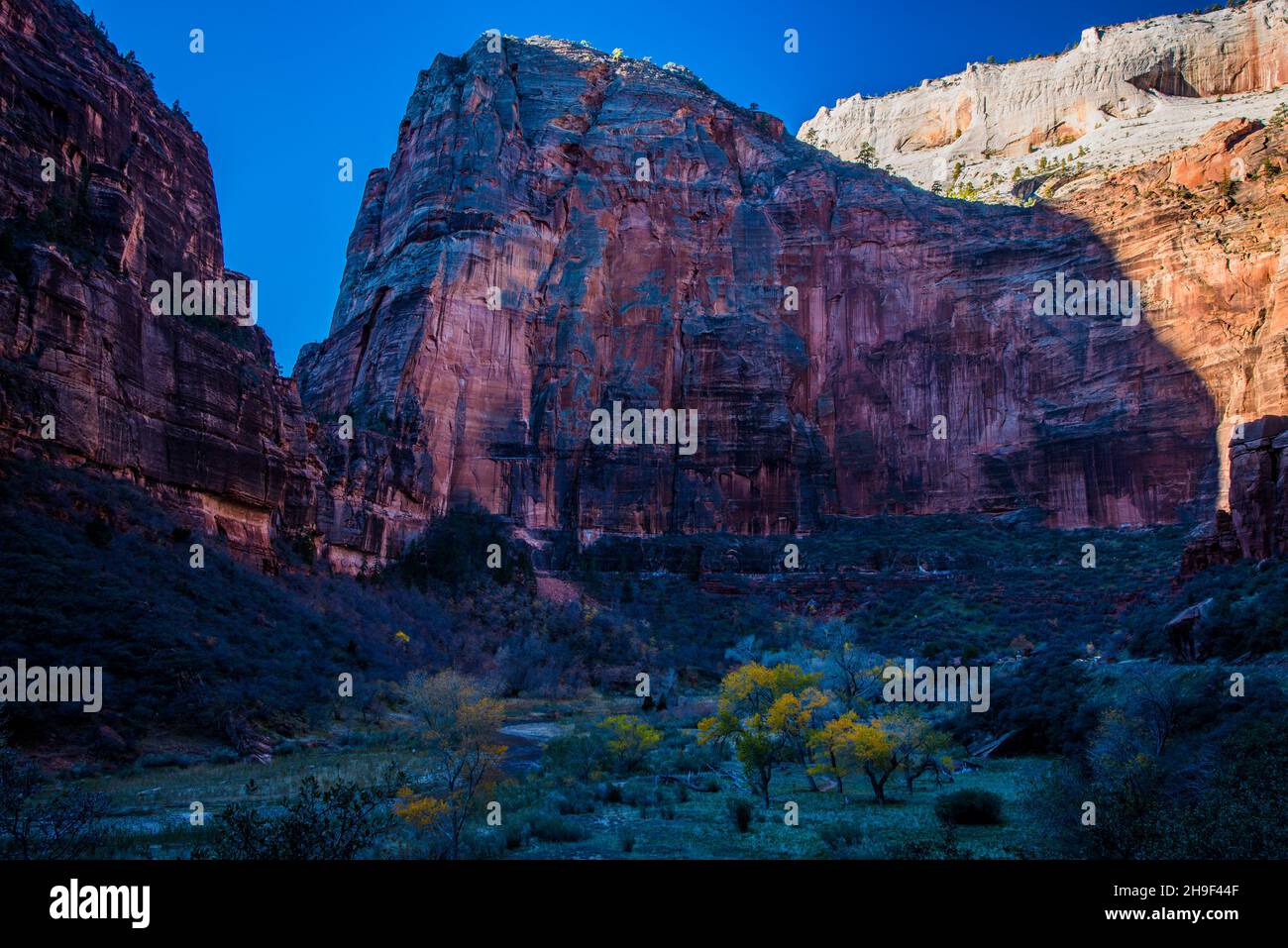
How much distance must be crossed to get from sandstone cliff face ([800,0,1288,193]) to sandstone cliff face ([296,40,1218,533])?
25.2 metres

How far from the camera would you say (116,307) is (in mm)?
29328

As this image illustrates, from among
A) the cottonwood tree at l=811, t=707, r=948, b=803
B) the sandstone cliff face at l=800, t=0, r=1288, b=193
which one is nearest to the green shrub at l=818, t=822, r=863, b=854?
the cottonwood tree at l=811, t=707, r=948, b=803

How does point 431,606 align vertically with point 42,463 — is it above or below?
below

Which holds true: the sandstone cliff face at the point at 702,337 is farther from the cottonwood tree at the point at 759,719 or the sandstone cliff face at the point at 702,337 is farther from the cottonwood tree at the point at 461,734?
the cottonwood tree at the point at 461,734

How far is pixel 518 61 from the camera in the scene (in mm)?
78875

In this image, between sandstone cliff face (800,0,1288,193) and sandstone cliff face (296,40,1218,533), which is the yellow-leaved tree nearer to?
sandstone cliff face (296,40,1218,533)

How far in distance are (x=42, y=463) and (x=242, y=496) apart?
9597 millimetres

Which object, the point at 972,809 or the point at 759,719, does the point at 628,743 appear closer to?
the point at 759,719

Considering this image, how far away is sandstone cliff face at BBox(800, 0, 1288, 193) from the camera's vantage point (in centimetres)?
8644

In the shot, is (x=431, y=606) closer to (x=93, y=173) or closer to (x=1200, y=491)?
(x=93, y=173)

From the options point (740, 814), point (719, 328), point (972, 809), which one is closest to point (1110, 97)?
point (719, 328)
